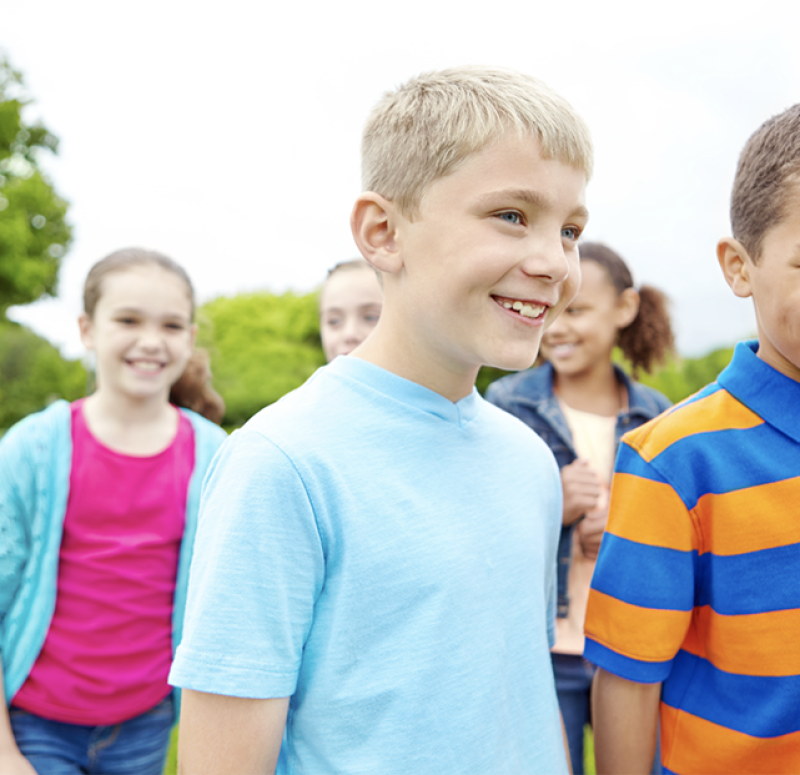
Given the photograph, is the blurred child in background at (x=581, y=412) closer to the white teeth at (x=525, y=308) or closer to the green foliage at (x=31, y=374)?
the white teeth at (x=525, y=308)

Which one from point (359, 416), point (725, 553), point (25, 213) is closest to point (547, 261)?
point (359, 416)

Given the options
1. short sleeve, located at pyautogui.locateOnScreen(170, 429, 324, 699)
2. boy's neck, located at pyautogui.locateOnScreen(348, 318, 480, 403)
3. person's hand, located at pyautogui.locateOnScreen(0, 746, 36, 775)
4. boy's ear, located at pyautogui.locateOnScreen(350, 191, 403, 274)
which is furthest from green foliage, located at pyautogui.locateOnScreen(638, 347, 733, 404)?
short sleeve, located at pyautogui.locateOnScreen(170, 429, 324, 699)

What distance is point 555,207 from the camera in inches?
47.5

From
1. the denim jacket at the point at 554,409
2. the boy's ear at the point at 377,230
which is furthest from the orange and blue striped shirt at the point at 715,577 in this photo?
the denim jacket at the point at 554,409

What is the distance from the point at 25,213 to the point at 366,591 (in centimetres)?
2212

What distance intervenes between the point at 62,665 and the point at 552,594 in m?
1.49

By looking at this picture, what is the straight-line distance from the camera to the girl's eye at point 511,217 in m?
1.19

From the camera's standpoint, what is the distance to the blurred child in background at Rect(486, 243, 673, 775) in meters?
2.24

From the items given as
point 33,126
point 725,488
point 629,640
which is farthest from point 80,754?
point 33,126

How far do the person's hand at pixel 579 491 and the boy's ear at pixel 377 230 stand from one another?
1.24 metres

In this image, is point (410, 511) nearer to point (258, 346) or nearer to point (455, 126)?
point (455, 126)

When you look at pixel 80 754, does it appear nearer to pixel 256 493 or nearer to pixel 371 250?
pixel 256 493

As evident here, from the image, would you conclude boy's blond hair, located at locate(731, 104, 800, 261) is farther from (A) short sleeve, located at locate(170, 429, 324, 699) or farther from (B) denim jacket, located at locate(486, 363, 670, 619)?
(B) denim jacket, located at locate(486, 363, 670, 619)

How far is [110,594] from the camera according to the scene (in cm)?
211
